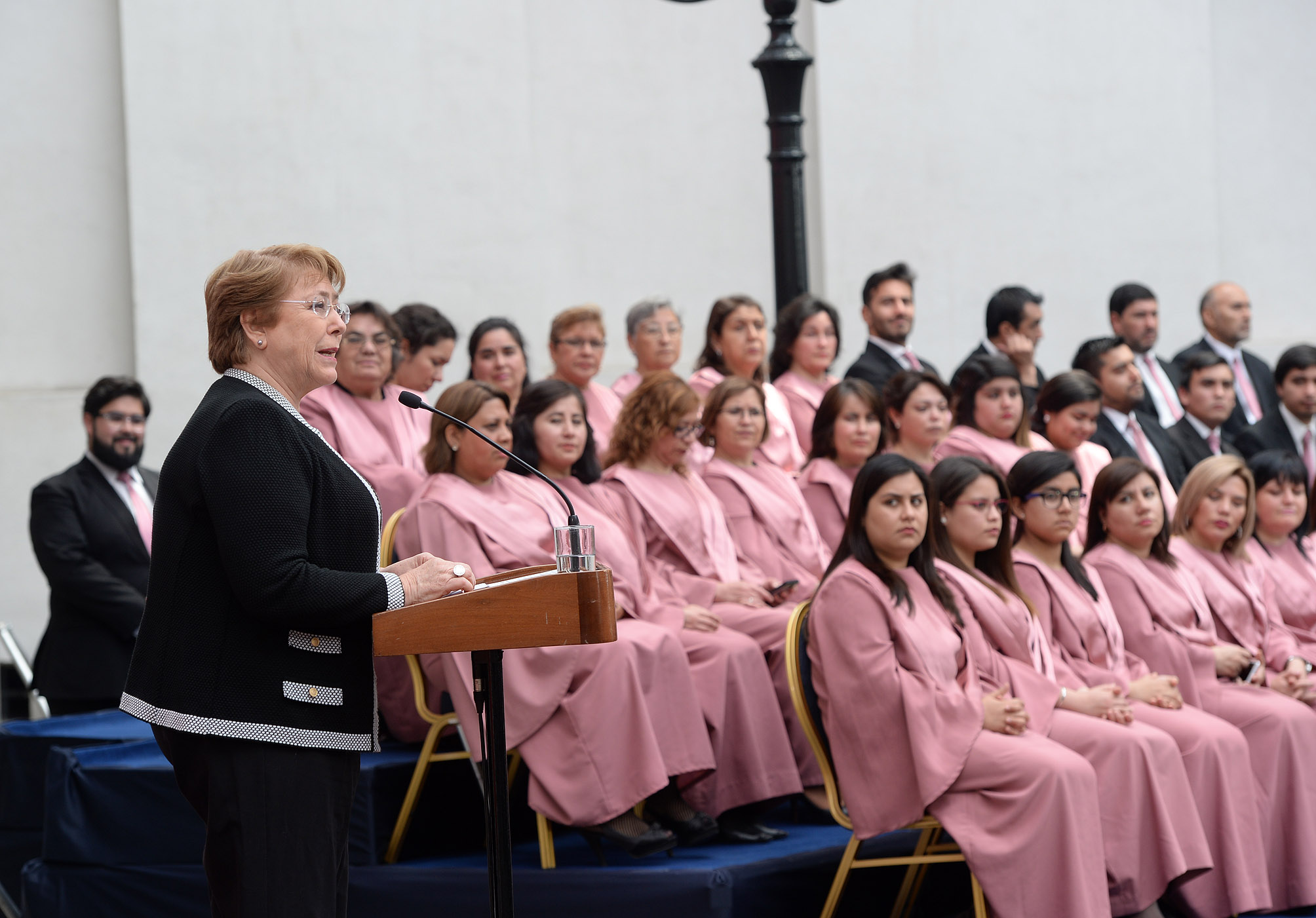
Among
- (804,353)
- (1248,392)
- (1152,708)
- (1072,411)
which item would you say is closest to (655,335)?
(804,353)

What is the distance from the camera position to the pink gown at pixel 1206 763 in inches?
186

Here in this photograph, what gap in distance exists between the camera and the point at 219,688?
8.16ft

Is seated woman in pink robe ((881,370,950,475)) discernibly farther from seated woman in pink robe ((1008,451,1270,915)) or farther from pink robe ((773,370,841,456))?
seated woman in pink robe ((1008,451,1270,915))

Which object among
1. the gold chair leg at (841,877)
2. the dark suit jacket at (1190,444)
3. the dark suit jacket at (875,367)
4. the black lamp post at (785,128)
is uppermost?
the black lamp post at (785,128)

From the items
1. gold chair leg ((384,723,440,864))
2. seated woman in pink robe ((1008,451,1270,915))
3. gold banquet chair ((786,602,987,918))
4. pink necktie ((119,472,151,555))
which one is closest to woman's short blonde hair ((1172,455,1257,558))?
seated woman in pink robe ((1008,451,1270,915))

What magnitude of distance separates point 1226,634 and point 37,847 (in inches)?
163

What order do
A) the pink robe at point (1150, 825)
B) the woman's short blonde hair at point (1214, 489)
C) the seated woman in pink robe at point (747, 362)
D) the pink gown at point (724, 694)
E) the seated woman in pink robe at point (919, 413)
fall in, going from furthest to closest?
the seated woman in pink robe at point (747, 362) < the seated woman in pink robe at point (919, 413) < the woman's short blonde hair at point (1214, 489) < the pink gown at point (724, 694) < the pink robe at point (1150, 825)

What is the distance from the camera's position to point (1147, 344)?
8.05m

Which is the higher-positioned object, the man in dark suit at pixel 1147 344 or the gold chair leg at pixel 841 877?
the man in dark suit at pixel 1147 344

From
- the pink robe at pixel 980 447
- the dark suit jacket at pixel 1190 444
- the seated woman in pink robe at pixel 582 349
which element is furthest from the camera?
the dark suit jacket at pixel 1190 444

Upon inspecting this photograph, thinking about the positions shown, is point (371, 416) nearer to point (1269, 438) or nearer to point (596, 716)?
point (596, 716)

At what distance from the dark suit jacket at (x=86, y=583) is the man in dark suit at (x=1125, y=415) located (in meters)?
3.96

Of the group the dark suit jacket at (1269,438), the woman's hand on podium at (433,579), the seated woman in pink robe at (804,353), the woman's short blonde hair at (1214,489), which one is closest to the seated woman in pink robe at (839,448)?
the seated woman in pink robe at (804,353)

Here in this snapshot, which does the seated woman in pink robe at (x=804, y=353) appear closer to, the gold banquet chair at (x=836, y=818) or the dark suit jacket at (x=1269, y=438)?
the dark suit jacket at (x=1269, y=438)
